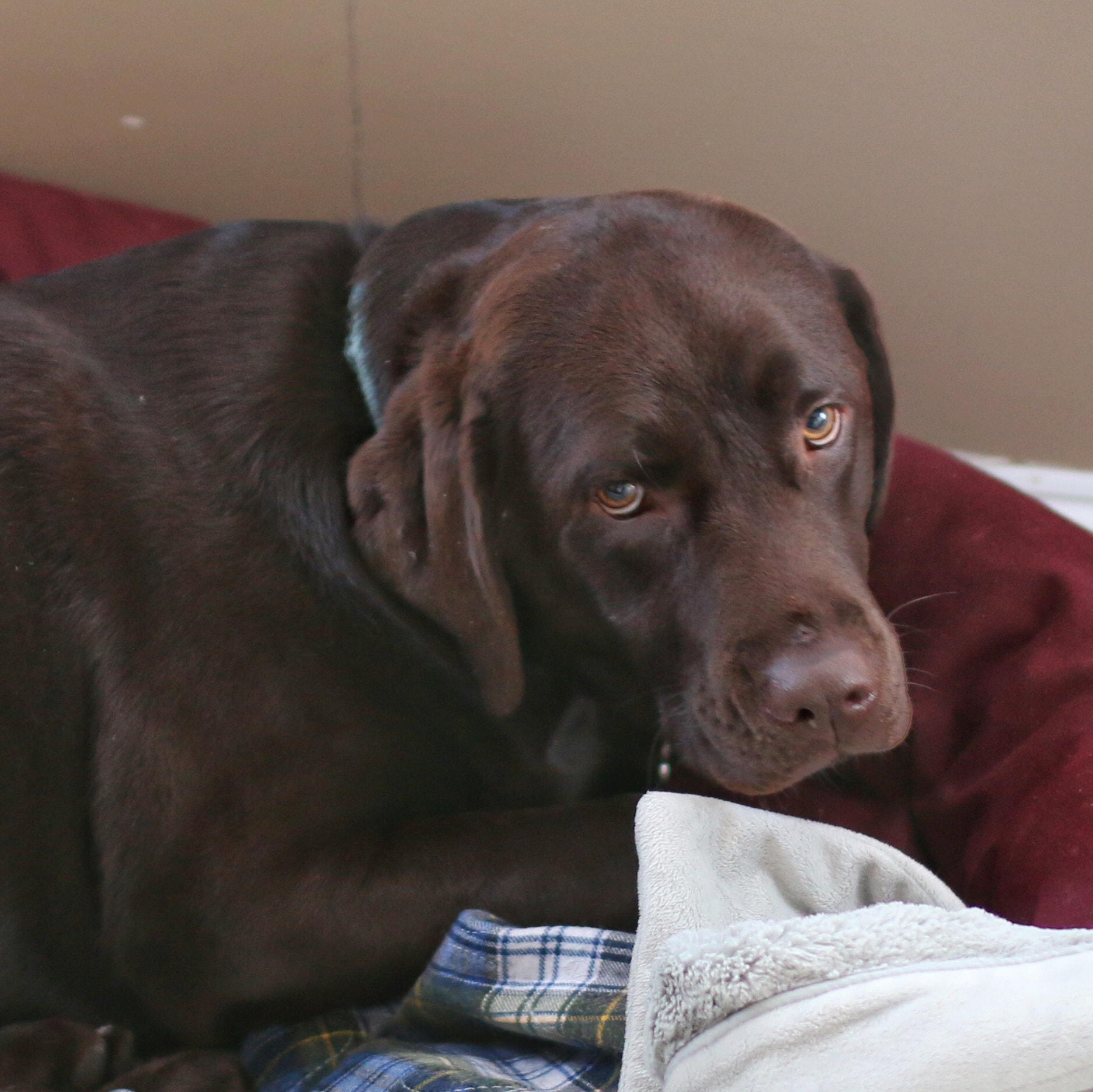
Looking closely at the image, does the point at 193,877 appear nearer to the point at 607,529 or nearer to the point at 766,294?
the point at 607,529

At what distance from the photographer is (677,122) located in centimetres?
244

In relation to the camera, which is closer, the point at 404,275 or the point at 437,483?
Result: the point at 437,483

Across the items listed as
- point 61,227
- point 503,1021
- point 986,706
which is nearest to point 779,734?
point 503,1021

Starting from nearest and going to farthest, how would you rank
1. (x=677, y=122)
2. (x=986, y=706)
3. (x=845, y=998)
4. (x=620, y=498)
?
1. (x=845, y=998)
2. (x=620, y=498)
3. (x=986, y=706)
4. (x=677, y=122)

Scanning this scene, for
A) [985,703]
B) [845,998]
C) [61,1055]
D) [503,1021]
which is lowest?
[61,1055]

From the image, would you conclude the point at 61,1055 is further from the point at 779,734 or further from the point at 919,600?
the point at 919,600

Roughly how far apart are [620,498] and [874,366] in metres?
0.52

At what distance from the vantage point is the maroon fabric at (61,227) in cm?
243

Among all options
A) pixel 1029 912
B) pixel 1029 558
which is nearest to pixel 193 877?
pixel 1029 912

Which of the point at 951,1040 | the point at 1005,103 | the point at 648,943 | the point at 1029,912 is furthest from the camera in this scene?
the point at 1005,103

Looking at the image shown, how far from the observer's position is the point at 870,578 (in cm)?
197

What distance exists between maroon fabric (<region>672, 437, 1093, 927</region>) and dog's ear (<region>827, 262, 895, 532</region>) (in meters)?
0.20

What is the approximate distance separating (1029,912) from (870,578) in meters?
0.63

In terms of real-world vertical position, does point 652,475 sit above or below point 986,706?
above
